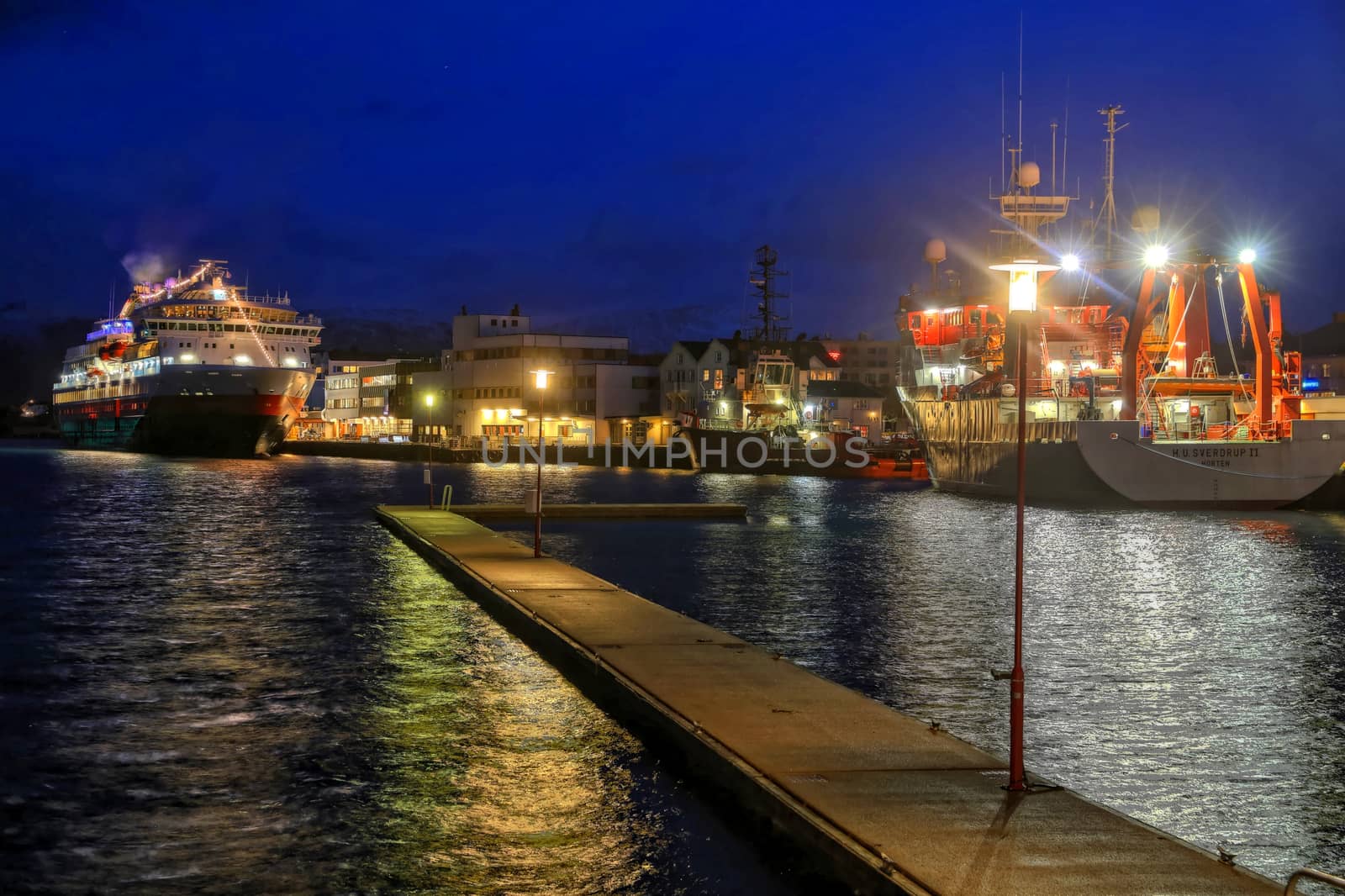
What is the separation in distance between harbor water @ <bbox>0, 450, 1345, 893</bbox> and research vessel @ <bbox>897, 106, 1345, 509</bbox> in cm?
1870

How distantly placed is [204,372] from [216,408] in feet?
11.4

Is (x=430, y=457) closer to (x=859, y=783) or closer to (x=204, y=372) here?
(x=859, y=783)

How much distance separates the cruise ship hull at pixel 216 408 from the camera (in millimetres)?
109250

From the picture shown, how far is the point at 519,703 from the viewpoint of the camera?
15.1 meters

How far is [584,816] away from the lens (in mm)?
10789

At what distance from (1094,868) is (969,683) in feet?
28.1

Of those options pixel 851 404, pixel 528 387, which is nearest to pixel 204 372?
pixel 528 387

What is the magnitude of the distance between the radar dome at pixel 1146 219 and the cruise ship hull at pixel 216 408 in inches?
2788

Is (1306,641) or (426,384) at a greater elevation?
(426,384)

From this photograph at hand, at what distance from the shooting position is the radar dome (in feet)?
206

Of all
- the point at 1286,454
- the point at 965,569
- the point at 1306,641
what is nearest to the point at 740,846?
the point at 1306,641

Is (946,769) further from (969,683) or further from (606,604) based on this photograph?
(606,604)

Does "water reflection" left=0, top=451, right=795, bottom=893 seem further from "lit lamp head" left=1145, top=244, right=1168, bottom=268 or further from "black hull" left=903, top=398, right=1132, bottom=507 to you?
"lit lamp head" left=1145, top=244, right=1168, bottom=268

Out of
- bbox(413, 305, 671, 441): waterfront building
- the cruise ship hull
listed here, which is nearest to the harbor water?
the cruise ship hull
